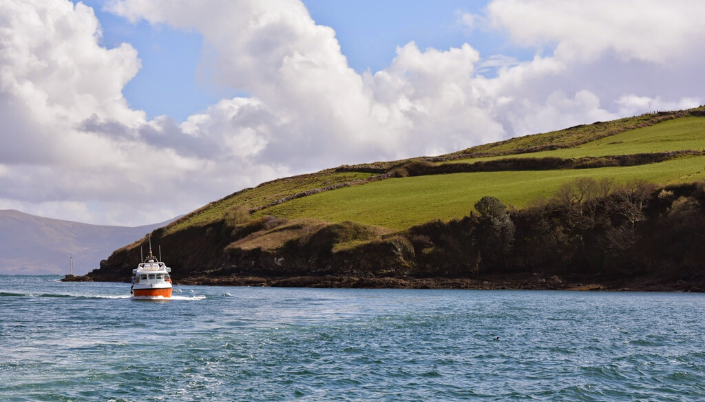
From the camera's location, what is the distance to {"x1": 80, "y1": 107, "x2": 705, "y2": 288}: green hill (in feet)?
307

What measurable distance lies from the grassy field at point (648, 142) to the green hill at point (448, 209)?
361mm

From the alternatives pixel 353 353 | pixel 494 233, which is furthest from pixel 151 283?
pixel 494 233

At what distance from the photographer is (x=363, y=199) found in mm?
130375

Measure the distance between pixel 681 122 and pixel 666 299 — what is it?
338 feet

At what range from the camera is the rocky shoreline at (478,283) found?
270 feet

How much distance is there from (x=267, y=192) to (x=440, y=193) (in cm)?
5784

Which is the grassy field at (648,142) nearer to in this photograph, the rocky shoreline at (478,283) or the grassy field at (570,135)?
the grassy field at (570,135)

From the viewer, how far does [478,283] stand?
91.2 metres

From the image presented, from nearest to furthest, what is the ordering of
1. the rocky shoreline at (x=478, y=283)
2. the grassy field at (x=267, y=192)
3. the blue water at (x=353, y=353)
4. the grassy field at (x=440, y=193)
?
the blue water at (x=353, y=353) → the rocky shoreline at (x=478, y=283) → the grassy field at (x=440, y=193) → the grassy field at (x=267, y=192)

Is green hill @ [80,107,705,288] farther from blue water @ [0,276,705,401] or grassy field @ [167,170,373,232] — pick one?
blue water @ [0,276,705,401]

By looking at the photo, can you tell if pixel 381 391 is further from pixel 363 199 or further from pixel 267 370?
pixel 363 199

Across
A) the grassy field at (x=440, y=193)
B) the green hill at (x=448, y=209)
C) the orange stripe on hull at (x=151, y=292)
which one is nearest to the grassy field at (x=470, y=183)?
the grassy field at (x=440, y=193)

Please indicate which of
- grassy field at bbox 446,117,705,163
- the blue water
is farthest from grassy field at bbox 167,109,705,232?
the blue water

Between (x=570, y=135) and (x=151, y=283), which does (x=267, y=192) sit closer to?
(x=570, y=135)
